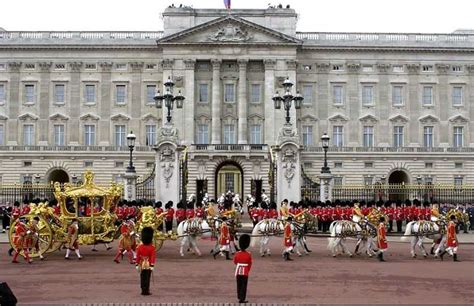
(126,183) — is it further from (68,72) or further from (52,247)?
(68,72)

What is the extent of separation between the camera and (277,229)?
2150 cm

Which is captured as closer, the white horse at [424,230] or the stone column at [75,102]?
the white horse at [424,230]

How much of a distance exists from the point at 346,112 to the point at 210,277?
46.9m

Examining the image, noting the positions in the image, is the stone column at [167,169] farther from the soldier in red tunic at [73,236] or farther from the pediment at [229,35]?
the pediment at [229,35]

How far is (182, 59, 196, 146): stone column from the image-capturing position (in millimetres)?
59781

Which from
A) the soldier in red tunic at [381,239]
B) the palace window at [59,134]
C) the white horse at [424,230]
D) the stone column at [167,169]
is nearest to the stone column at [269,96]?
the palace window at [59,134]

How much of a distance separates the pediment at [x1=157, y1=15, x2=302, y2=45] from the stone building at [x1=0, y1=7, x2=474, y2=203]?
144 millimetres

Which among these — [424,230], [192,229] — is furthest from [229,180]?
[424,230]

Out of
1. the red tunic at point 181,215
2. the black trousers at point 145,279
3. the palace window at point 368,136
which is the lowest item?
the black trousers at point 145,279

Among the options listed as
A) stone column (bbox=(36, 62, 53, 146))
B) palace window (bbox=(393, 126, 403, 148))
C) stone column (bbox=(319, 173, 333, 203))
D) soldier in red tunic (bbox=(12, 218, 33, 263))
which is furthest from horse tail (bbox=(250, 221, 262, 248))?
stone column (bbox=(36, 62, 53, 146))

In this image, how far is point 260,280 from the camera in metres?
16.3

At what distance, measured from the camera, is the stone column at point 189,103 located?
196ft

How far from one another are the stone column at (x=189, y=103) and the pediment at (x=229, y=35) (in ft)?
7.49

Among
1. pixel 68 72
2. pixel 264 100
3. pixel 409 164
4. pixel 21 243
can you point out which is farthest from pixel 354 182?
pixel 21 243
